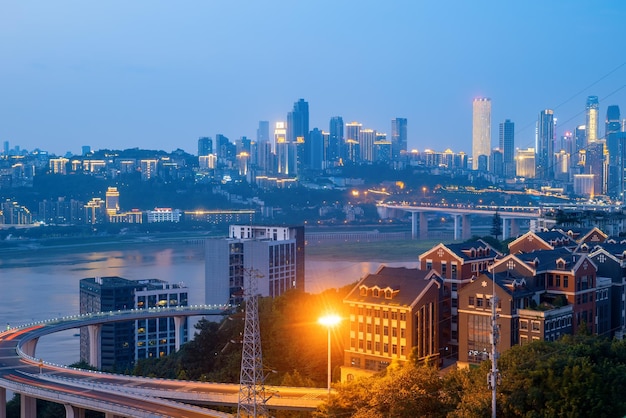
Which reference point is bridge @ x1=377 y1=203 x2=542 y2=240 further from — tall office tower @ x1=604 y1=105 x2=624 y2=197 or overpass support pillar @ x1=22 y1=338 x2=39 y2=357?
overpass support pillar @ x1=22 y1=338 x2=39 y2=357

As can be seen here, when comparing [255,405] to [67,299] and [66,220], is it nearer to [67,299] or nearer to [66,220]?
[67,299]

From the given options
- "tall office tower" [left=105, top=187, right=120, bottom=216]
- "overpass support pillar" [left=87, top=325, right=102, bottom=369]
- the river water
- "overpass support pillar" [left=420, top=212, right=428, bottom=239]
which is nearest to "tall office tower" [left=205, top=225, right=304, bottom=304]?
the river water

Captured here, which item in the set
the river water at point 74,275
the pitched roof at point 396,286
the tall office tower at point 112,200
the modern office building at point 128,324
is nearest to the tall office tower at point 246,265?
the modern office building at point 128,324

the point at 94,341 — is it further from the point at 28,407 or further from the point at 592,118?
the point at 592,118

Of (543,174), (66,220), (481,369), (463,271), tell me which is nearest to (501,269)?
(463,271)

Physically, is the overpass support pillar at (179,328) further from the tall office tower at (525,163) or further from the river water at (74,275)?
the tall office tower at (525,163)
